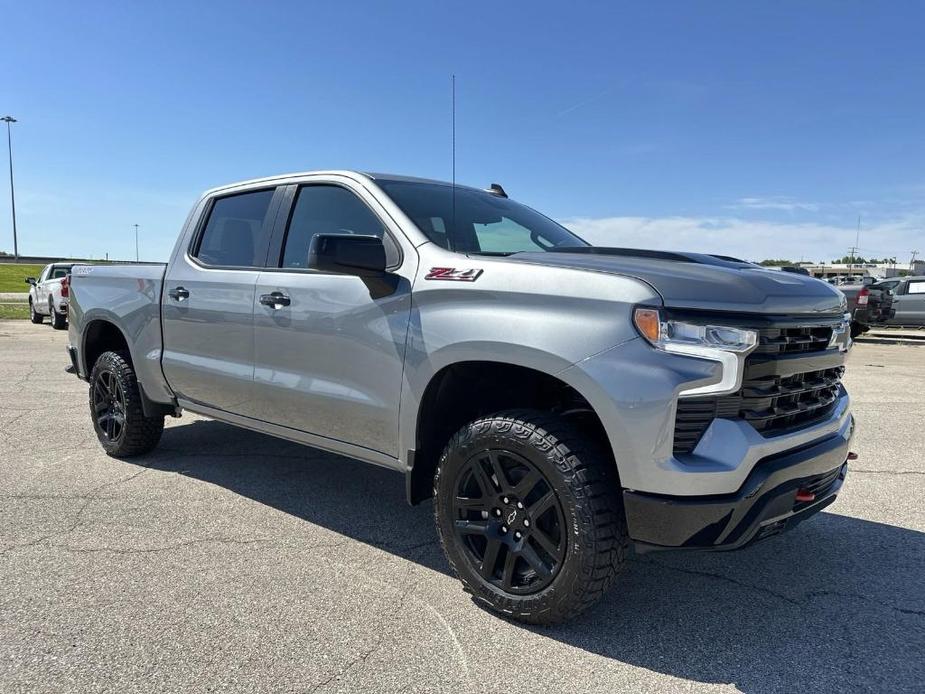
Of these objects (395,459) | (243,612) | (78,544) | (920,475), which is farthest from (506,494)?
(920,475)

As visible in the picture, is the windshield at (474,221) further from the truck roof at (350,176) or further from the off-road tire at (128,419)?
the off-road tire at (128,419)

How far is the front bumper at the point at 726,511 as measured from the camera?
2406 millimetres

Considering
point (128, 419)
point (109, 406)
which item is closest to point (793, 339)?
point (128, 419)

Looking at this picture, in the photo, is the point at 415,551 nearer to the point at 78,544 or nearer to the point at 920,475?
the point at 78,544

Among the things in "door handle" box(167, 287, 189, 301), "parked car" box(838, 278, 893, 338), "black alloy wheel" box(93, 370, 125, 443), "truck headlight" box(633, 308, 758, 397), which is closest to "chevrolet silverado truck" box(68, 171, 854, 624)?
"truck headlight" box(633, 308, 758, 397)

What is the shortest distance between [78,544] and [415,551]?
171 cm

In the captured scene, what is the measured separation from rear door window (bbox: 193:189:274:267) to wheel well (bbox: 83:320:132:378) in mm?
1360

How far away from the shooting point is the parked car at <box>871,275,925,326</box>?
59.1 ft

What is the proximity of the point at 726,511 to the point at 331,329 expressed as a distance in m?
1.97

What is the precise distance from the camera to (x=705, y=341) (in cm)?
242

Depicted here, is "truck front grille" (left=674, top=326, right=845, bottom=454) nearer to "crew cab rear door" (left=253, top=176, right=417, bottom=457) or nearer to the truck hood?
the truck hood

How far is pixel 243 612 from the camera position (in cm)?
287

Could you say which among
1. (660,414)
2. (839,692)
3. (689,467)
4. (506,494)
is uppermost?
A: (660,414)

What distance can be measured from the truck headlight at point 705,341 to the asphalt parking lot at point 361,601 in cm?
106
